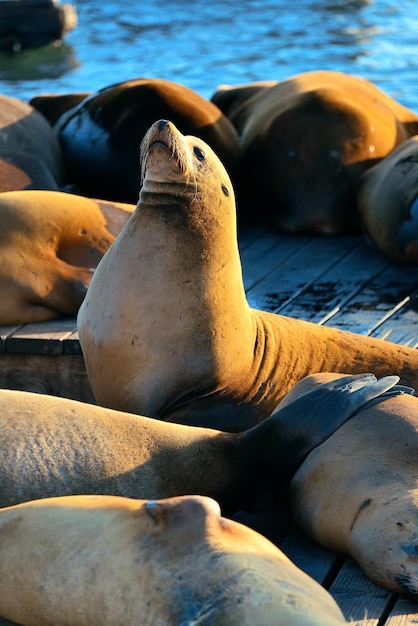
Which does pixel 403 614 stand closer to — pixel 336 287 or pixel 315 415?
pixel 315 415

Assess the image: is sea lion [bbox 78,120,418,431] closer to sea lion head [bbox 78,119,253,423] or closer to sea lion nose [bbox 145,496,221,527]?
sea lion head [bbox 78,119,253,423]

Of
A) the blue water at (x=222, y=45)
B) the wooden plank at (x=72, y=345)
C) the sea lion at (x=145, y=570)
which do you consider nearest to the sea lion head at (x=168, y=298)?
the wooden plank at (x=72, y=345)

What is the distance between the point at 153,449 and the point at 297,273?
223 cm

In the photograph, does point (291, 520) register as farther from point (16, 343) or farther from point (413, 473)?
point (16, 343)

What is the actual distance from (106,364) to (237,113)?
3.32 meters

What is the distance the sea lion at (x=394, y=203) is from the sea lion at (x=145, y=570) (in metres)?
3.09

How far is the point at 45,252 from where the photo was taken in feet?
16.1

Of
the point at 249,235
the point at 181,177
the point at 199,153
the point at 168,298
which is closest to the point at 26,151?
the point at 249,235

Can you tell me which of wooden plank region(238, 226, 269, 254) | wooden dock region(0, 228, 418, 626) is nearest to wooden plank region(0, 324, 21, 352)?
wooden dock region(0, 228, 418, 626)

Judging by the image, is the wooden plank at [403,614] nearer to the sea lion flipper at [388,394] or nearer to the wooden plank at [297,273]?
the sea lion flipper at [388,394]

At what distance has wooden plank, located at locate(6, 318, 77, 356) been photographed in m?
4.70

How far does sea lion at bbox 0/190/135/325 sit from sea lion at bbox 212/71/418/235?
1.42 m

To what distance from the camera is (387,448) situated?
11.0ft

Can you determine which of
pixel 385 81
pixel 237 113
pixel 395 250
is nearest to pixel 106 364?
pixel 395 250
